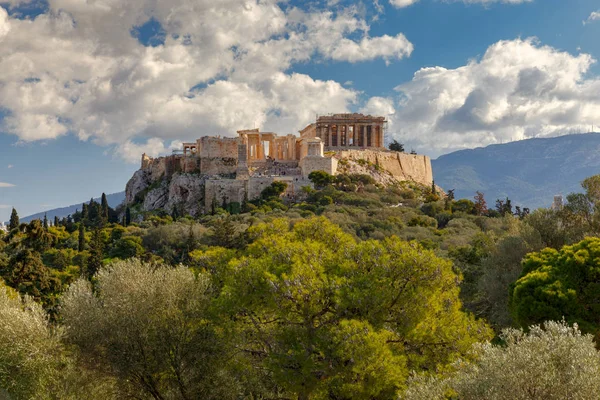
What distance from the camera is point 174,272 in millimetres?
18250

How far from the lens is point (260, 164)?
221 ft

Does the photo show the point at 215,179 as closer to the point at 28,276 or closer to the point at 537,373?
the point at 28,276

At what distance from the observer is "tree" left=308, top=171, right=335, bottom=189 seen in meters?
61.0

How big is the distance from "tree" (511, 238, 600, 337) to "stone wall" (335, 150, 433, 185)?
164ft

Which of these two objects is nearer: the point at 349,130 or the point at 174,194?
the point at 174,194

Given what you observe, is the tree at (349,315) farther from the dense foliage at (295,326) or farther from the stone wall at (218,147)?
the stone wall at (218,147)

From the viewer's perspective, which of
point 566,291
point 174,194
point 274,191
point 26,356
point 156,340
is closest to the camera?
point 26,356

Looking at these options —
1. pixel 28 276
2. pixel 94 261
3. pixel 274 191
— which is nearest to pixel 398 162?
pixel 274 191

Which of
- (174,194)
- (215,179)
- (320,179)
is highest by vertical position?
(215,179)

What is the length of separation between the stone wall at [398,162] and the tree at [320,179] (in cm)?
685

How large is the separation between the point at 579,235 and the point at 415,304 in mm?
12426

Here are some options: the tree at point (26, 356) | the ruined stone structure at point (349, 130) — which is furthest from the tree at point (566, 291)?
the ruined stone structure at point (349, 130)

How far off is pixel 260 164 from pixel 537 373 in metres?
58.4

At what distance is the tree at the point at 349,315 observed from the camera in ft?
44.5
